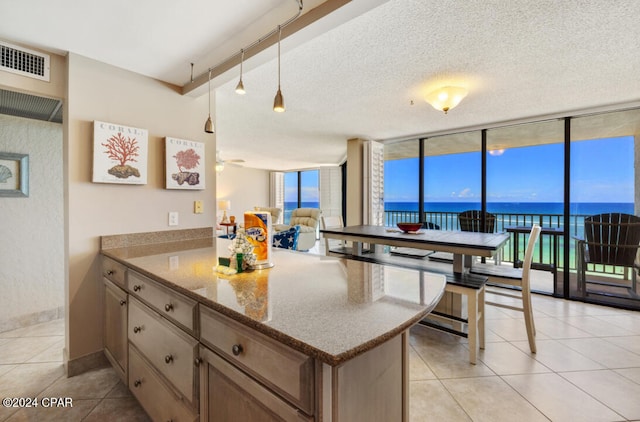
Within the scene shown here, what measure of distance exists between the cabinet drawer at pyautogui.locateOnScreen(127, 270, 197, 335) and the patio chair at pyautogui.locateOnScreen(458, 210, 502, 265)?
164 inches

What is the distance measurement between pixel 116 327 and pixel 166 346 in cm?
85

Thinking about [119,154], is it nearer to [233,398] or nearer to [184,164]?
[184,164]

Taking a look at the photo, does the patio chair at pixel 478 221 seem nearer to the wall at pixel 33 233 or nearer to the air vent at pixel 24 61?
the air vent at pixel 24 61

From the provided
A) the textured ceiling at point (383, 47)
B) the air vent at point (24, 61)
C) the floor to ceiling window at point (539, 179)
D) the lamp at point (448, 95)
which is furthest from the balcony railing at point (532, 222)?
the air vent at point (24, 61)

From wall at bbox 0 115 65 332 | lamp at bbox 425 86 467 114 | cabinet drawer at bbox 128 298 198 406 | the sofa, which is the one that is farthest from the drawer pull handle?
the sofa

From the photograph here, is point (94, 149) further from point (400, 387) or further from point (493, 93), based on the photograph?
point (493, 93)

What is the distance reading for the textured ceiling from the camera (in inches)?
60.4

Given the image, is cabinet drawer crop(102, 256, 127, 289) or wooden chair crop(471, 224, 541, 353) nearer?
cabinet drawer crop(102, 256, 127, 289)

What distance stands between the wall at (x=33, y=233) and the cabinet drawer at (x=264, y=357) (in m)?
2.92

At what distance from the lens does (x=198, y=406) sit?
3.51ft

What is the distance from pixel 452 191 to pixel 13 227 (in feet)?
26.7

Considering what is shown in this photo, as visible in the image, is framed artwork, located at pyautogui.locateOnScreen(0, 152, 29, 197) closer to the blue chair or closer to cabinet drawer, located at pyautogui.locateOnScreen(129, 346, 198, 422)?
cabinet drawer, located at pyautogui.locateOnScreen(129, 346, 198, 422)

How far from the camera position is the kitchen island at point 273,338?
71 centimetres

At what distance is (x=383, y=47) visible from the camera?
6.46ft
